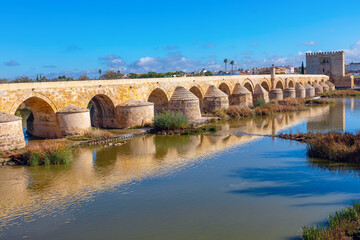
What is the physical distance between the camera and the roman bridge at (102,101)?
43.8 ft

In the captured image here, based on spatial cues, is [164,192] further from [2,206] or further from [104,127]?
[104,127]

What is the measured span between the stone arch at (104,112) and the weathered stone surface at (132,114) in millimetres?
372

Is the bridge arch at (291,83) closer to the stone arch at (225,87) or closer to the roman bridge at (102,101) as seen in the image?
the stone arch at (225,87)

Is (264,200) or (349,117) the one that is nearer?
(264,200)

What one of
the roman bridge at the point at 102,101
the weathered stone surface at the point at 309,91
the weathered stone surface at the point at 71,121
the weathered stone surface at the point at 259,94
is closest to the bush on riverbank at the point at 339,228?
the roman bridge at the point at 102,101

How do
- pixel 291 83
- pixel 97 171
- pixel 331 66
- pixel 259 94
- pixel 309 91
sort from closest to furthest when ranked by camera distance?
pixel 97 171 → pixel 259 94 → pixel 309 91 → pixel 291 83 → pixel 331 66

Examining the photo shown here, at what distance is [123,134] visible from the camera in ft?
50.6

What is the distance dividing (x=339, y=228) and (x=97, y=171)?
6.49 m

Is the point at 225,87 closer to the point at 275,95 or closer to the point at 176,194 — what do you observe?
the point at 275,95

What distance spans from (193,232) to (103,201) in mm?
2371

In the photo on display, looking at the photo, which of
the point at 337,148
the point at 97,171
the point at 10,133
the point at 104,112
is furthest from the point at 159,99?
the point at 337,148

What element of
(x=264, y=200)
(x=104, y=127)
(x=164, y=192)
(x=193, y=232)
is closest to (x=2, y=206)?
(x=164, y=192)

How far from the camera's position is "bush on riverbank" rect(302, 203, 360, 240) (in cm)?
538

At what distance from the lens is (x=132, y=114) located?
17094 millimetres
